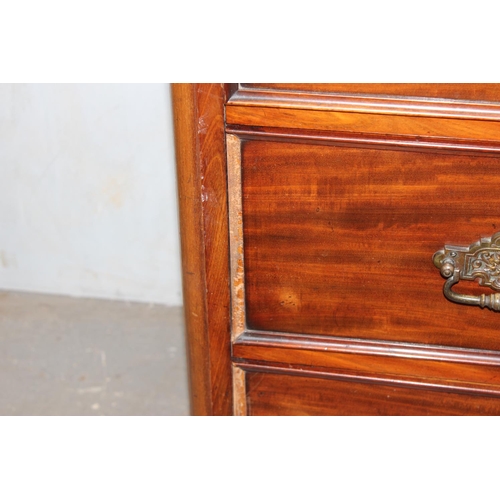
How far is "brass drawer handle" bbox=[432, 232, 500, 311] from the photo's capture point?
61 centimetres

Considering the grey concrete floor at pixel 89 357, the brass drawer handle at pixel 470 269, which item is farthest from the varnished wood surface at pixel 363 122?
the grey concrete floor at pixel 89 357

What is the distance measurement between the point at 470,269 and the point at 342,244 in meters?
0.12

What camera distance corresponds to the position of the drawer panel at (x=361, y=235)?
0.60m

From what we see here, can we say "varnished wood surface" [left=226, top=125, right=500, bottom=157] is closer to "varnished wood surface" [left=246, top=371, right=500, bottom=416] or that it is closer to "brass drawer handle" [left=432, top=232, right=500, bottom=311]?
"brass drawer handle" [left=432, top=232, right=500, bottom=311]

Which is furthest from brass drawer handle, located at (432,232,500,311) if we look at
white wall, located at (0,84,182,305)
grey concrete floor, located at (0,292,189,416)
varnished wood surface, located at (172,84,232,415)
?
white wall, located at (0,84,182,305)

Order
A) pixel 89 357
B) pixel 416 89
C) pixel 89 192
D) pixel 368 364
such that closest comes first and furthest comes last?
1. pixel 416 89
2. pixel 368 364
3. pixel 89 357
4. pixel 89 192

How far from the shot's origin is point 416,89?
1.85ft

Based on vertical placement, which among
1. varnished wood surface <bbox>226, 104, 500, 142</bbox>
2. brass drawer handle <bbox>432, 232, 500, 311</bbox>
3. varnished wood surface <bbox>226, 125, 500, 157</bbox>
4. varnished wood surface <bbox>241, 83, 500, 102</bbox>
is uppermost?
varnished wood surface <bbox>241, 83, 500, 102</bbox>

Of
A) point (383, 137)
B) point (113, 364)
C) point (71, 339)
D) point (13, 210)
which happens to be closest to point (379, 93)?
point (383, 137)

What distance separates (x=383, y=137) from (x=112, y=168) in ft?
3.65

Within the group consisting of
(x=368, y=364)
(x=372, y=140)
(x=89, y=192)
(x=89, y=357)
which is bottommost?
(x=89, y=357)

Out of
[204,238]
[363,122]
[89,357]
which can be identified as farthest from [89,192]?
[363,122]

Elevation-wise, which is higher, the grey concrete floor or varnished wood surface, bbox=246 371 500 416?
varnished wood surface, bbox=246 371 500 416

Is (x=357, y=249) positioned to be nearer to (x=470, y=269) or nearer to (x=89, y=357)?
(x=470, y=269)
